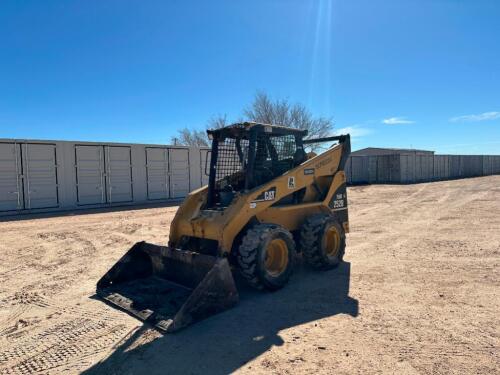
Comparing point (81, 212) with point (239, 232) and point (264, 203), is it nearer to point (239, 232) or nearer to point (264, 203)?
point (239, 232)

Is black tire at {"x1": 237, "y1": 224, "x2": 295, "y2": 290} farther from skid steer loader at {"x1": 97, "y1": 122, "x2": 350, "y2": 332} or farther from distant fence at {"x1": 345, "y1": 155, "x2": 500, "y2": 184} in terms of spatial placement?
distant fence at {"x1": 345, "y1": 155, "x2": 500, "y2": 184}

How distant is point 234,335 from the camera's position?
12.3 feet

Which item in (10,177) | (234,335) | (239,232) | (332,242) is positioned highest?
(10,177)

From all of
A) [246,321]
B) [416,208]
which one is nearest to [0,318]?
[246,321]

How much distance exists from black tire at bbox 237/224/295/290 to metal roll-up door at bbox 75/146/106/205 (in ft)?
40.1

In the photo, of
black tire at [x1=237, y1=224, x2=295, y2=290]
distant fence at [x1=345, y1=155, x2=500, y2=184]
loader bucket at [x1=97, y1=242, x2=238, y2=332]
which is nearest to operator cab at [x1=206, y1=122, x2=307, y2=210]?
black tire at [x1=237, y1=224, x2=295, y2=290]

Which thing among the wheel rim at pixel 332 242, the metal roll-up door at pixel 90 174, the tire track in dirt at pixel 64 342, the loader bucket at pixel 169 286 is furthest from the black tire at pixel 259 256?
the metal roll-up door at pixel 90 174

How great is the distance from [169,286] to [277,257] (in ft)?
4.94

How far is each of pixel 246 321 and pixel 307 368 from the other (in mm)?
1084

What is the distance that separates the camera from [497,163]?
48.8m

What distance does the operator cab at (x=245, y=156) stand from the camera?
5547 mm

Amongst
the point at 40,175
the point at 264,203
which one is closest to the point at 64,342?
the point at 264,203

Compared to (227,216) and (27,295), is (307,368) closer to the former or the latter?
(227,216)

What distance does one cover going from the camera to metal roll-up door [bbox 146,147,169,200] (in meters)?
17.1
